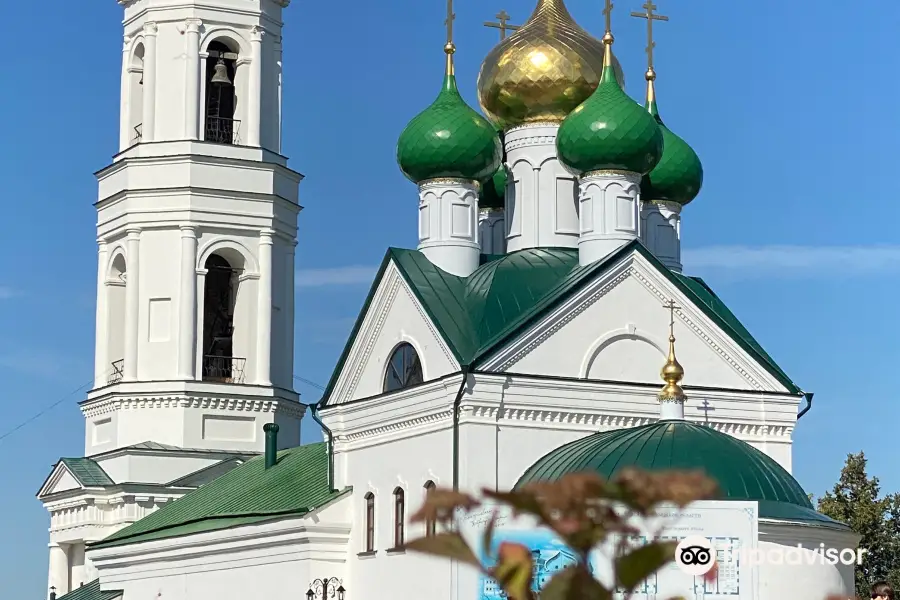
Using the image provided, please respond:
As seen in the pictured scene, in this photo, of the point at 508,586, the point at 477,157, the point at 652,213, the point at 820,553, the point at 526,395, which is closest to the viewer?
the point at 508,586

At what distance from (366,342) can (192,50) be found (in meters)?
8.66

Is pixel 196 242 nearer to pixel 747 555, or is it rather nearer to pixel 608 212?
pixel 608 212

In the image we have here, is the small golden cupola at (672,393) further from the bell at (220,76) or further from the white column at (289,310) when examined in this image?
the bell at (220,76)

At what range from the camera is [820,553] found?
14914mm

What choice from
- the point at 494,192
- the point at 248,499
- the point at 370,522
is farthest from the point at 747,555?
the point at 248,499

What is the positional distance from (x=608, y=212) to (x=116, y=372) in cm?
1054

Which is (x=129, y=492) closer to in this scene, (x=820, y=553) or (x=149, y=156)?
(x=149, y=156)

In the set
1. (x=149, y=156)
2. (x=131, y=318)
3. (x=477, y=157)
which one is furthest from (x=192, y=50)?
(x=477, y=157)

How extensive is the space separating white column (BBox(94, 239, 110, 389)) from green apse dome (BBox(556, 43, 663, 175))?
10.5m

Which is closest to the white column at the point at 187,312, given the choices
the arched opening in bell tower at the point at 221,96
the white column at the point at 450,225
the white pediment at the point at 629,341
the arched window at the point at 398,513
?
the arched opening in bell tower at the point at 221,96

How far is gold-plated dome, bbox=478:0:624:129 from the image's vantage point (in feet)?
62.4

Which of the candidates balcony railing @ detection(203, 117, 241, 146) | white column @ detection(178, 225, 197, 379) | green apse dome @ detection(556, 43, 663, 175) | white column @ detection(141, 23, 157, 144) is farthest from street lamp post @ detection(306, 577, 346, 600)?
white column @ detection(141, 23, 157, 144)

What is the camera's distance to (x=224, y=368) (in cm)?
2542

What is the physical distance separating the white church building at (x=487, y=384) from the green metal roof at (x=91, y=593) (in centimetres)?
7
